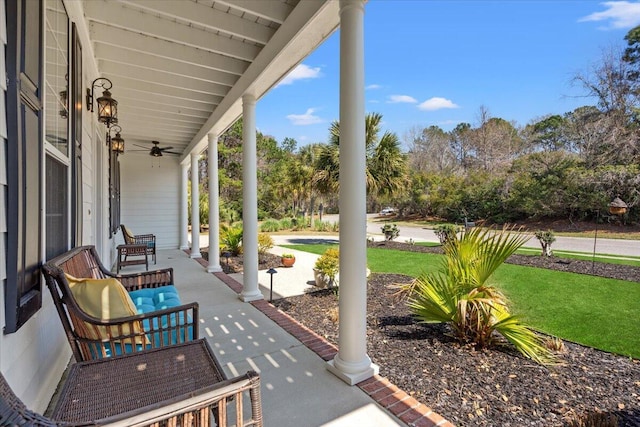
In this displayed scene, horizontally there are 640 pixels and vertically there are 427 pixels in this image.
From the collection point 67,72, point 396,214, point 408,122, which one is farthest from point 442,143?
point 67,72

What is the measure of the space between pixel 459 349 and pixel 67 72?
4116 mm

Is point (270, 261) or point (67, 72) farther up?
point (67, 72)

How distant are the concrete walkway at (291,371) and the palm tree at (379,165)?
7326 mm

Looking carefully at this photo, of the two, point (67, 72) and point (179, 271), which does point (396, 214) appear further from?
point (67, 72)

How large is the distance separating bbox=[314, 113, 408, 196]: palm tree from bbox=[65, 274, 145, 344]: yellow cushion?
9.55 meters

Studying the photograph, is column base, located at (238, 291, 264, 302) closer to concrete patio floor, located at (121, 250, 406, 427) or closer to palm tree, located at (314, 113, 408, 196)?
concrete patio floor, located at (121, 250, 406, 427)

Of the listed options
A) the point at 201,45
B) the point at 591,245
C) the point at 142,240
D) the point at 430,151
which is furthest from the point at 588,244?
the point at 430,151

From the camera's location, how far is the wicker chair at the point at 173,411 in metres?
0.85

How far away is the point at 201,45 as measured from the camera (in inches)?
135

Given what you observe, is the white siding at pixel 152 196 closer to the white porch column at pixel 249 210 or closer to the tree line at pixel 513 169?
the tree line at pixel 513 169

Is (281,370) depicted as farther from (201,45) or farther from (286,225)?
(286,225)

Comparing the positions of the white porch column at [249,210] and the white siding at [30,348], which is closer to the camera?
the white siding at [30,348]

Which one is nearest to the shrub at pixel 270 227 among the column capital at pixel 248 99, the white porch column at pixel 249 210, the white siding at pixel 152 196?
the white siding at pixel 152 196

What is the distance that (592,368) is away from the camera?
2.64m
